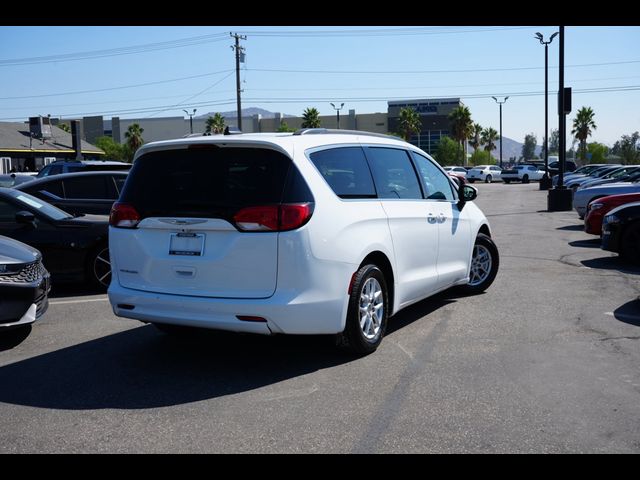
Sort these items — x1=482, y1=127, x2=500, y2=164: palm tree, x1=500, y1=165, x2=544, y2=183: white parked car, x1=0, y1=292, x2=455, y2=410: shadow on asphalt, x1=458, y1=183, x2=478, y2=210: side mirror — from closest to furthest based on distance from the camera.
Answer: x1=0, y1=292, x2=455, y2=410: shadow on asphalt
x1=458, y1=183, x2=478, y2=210: side mirror
x1=500, y1=165, x2=544, y2=183: white parked car
x1=482, y1=127, x2=500, y2=164: palm tree

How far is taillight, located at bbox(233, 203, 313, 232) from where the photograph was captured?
5.07 meters

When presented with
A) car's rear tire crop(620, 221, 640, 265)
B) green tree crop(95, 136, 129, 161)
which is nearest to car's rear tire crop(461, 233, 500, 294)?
car's rear tire crop(620, 221, 640, 265)

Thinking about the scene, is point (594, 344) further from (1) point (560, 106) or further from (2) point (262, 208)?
(1) point (560, 106)

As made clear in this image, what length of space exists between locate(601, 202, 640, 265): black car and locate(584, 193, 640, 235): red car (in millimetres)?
1971

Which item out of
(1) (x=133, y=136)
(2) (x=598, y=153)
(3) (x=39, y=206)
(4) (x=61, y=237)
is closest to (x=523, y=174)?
(2) (x=598, y=153)

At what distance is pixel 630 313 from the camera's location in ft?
24.0

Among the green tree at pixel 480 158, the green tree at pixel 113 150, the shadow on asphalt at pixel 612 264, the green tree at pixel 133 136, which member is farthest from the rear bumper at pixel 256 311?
the green tree at pixel 480 158

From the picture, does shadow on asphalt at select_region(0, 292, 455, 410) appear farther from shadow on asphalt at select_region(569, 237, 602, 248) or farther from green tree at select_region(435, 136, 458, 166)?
green tree at select_region(435, 136, 458, 166)

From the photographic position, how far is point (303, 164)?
5.31 metres

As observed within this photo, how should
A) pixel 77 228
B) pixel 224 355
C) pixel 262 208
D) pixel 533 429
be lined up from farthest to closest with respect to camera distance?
pixel 77 228 → pixel 224 355 → pixel 262 208 → pixel 533 429

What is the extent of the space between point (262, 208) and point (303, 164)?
51 centimetres

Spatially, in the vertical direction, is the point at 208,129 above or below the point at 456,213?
above
